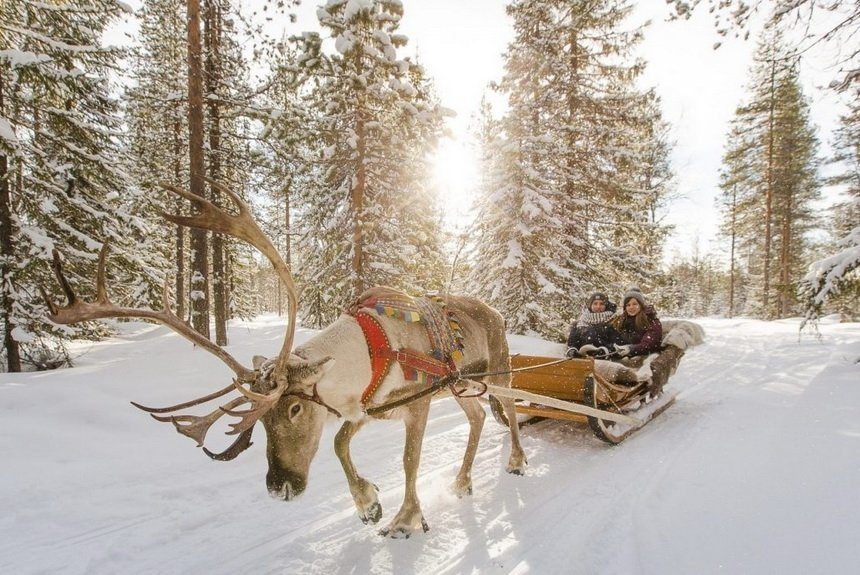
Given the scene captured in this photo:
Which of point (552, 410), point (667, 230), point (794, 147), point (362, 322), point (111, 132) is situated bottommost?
point (552, 410)

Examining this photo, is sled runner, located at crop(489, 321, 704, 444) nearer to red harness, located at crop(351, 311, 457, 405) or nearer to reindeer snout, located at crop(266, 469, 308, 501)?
red harness, located at crop(351, 311, 457, 405)

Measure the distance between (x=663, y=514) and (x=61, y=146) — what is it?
11.4 meters

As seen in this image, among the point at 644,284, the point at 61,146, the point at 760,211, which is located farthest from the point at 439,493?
the point at 760,211

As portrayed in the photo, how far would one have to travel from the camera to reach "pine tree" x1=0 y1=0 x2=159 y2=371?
7.27 meters

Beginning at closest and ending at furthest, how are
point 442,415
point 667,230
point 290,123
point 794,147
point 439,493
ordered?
point 439,493 → point 442,415 → point 290,123 → point 667,230 → point 794,147

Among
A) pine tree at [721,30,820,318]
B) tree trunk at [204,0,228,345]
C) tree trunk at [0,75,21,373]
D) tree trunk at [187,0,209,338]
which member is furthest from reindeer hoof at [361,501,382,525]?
pine tree at [721,30,820,318]

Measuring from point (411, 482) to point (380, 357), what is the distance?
3.55 feet

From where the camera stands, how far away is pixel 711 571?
260cm

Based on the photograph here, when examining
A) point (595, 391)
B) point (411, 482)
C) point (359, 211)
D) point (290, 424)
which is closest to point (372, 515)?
point (411, 482)

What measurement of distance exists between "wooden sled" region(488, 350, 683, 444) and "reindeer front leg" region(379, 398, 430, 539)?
4.89 feet

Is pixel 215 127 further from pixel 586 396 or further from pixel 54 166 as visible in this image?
pixel 586 396

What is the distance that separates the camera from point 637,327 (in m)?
7.54

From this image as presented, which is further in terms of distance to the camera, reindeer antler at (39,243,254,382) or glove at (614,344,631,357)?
glove at (614,344,631,357)

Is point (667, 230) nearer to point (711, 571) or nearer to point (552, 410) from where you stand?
point (552, 410)
